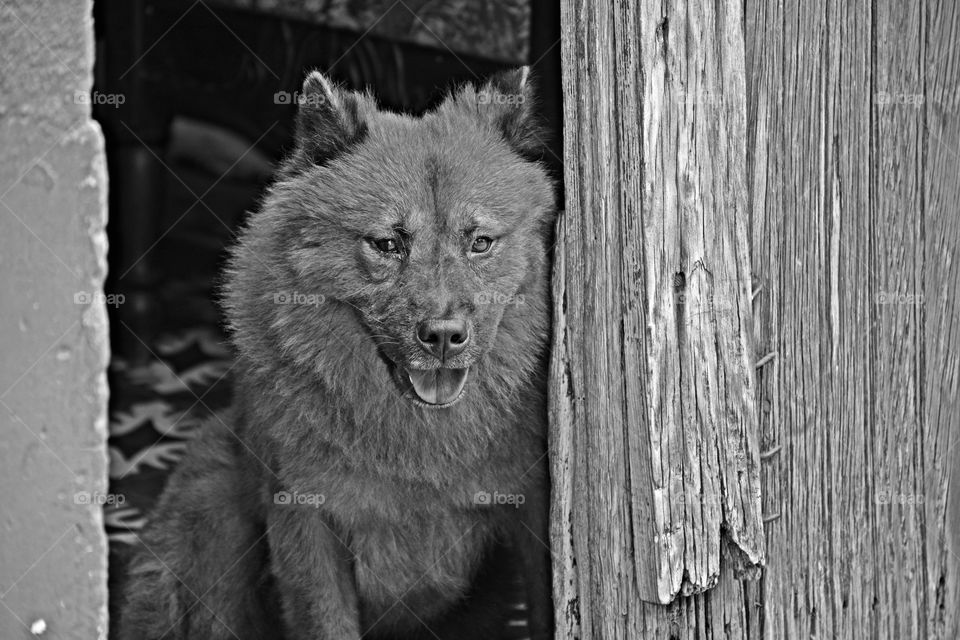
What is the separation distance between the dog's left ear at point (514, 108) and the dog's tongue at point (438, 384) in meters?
0.89

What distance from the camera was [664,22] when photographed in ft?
10.3

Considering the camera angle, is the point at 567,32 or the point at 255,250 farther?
the point at 255,250

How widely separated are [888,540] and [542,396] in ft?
4.10

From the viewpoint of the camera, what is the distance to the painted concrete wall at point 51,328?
12.0 ft

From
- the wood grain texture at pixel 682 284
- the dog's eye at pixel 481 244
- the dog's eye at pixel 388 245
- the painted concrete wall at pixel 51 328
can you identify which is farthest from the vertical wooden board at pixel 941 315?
the painted concrete wall at pixel 51 328

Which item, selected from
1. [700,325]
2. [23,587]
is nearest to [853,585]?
[700,325]

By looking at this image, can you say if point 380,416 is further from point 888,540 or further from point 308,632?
point 888,540
